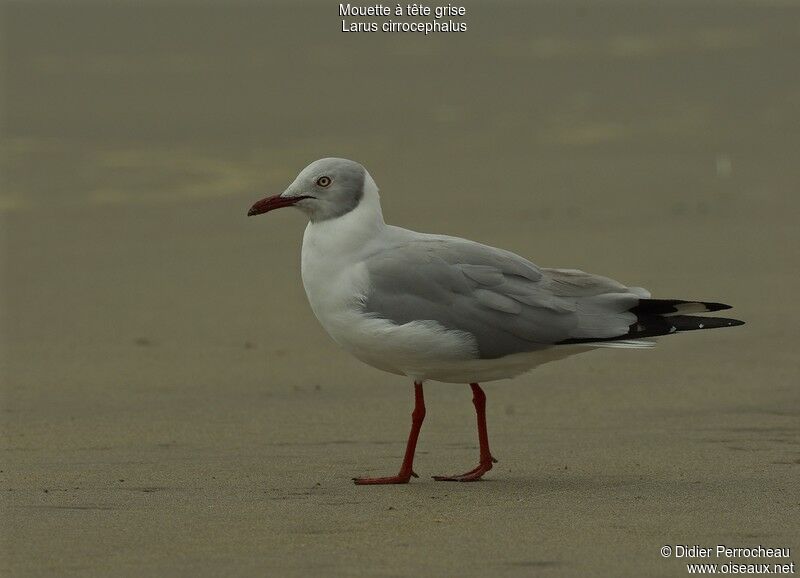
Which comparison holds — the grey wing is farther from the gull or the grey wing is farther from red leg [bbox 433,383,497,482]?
red leg [bbox 433,383,497,482]

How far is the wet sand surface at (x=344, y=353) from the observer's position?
5539mm

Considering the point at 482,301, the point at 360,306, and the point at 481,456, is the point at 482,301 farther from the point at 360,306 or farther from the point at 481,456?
the point at 481,456

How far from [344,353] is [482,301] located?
9.71ft

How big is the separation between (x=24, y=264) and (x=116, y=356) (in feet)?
9.97

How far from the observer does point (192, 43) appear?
1029 inches

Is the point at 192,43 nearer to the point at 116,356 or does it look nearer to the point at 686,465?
the point at 116,356

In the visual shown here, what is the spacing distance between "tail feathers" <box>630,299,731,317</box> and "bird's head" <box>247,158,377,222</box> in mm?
1270

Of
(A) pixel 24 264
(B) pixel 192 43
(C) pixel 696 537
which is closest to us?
(C) pixel 696 537

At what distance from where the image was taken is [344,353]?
30.8 ft

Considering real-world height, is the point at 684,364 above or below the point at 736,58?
below

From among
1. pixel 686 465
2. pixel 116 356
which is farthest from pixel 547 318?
pixel 116 356

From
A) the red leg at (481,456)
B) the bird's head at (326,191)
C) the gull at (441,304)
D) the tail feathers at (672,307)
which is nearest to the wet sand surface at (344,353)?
the red leg at (481,456)

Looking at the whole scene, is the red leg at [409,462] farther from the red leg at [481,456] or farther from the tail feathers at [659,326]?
the tail feathers at [659,326]

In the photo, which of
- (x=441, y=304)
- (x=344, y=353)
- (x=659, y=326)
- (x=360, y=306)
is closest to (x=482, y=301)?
(x=441, y=304)
